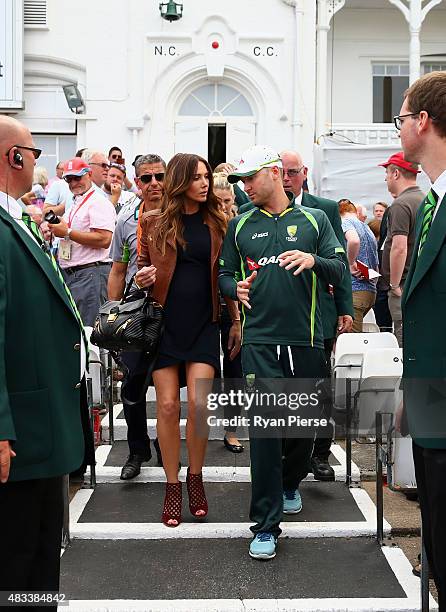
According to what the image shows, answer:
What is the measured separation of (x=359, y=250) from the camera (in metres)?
8.00

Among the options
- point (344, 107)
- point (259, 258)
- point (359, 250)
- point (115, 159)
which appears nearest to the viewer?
point (259, 258)

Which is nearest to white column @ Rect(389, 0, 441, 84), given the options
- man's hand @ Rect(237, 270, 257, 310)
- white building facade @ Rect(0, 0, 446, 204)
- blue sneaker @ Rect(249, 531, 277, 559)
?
white building facade @ Rect(0, 0, 446, 204)

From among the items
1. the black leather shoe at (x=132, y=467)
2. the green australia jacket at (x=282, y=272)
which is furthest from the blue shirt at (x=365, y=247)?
the green australia jacket at (x=282, y=272)

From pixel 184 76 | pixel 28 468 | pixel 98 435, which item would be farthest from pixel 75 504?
pixel 184 76

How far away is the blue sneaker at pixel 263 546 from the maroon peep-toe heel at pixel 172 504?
0.56 metres

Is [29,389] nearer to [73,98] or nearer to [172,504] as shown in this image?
[172,504]

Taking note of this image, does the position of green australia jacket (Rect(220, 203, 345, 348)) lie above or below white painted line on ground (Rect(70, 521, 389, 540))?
above

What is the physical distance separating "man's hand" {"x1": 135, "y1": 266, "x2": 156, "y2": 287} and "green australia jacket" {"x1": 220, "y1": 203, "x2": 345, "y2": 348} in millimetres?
449

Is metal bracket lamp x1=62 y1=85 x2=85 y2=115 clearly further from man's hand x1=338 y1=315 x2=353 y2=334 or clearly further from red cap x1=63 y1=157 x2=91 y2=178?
man's hand x1=338 y1=315 x2=353 y2=334

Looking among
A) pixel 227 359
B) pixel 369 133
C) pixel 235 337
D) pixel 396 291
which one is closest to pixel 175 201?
pixel 235 337

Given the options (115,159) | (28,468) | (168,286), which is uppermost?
(115,159)

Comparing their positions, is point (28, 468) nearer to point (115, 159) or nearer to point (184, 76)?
point (115, 159)

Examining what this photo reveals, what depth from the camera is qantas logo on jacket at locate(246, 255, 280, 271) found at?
4420mm

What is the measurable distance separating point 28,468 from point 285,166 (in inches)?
133
